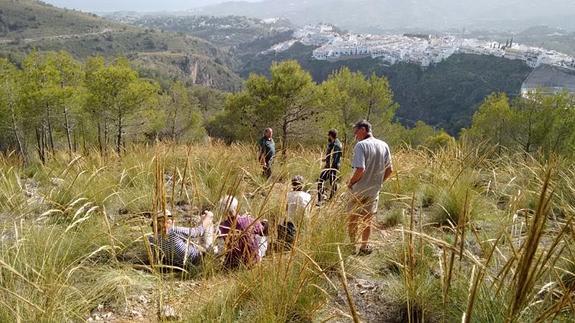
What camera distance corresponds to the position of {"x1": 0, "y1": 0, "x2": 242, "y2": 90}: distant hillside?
11006 cm

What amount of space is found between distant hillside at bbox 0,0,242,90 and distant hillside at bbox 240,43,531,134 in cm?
5146

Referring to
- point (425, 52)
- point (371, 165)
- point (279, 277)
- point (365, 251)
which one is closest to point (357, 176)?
point (371, 165)

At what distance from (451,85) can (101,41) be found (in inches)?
3922

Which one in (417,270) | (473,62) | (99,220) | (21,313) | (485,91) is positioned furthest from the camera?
(473,62)

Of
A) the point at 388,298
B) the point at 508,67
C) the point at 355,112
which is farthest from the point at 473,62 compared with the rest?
the point at 388,298

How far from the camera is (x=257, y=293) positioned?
2.35 metres

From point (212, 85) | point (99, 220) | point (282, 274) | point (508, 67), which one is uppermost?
point (282, 274)

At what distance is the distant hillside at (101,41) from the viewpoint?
110062 mm

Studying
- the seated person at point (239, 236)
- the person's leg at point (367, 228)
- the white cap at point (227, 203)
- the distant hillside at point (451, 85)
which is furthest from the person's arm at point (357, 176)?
the distant hillside at point (451, 85)

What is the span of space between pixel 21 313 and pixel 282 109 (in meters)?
19.1

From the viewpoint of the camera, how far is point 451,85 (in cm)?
9281

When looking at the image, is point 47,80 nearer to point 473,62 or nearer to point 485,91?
point 485,91

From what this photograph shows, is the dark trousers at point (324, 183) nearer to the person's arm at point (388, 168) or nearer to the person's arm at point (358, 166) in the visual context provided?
the person's arm at point (358, 166)

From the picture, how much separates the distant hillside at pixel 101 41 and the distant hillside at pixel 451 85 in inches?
2026
